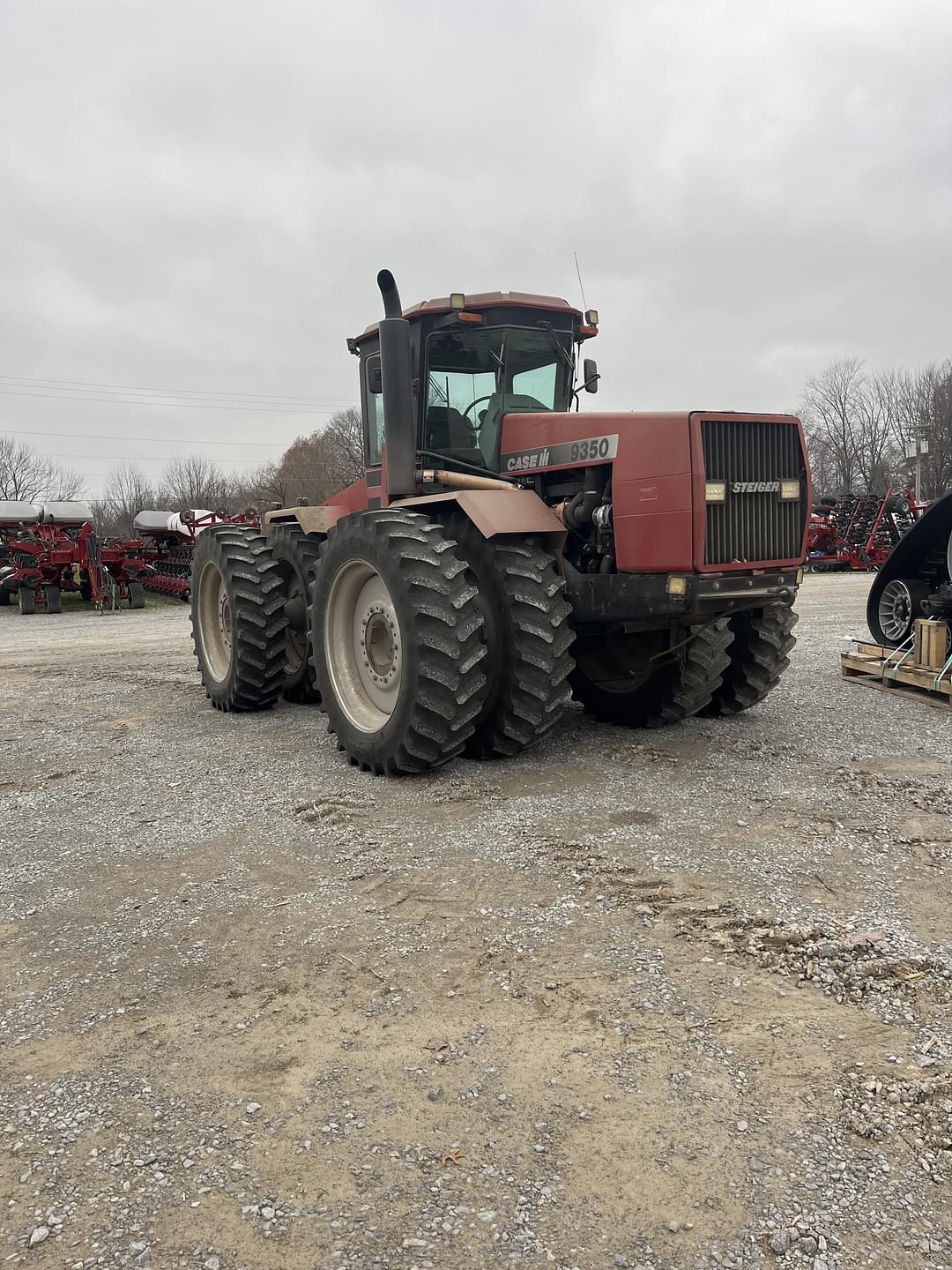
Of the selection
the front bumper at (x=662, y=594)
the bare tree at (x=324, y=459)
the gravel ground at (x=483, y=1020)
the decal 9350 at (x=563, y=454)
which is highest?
the bare tree at (x=324, y=459)

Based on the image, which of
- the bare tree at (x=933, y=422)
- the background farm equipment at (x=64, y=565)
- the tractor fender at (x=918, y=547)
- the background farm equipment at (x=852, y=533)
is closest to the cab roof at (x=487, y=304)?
the tractor fender at (x=918, y=547)

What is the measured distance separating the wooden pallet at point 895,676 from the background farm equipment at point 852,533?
19.2 meters

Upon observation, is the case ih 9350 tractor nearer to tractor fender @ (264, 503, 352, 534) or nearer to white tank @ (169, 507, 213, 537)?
tractor fender @ (264, 503, 352, 534)

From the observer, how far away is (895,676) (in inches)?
314

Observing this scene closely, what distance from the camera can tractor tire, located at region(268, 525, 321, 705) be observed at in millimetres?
7828

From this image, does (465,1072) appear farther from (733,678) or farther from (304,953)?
(733,678)

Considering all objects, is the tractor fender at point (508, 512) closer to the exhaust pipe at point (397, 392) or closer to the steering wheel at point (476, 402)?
the exhaust pipe at point (397, 392)

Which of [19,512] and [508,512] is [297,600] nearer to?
[508,512]

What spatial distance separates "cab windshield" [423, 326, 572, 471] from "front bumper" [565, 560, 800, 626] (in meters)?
1.36

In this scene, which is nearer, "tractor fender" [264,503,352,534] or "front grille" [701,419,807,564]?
"front grille" [701,419,807,564]

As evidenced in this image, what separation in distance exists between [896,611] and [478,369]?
5.08 m

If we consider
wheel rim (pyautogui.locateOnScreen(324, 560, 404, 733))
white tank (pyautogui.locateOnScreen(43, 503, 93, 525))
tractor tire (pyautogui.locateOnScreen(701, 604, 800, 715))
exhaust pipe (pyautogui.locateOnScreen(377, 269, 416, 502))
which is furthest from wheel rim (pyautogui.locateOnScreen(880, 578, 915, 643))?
white tank (pyautogui.locateOnScreen(43, 503, 93, 525))

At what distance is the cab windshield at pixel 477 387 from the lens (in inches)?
252

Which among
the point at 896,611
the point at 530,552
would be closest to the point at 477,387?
the point at 530,552
